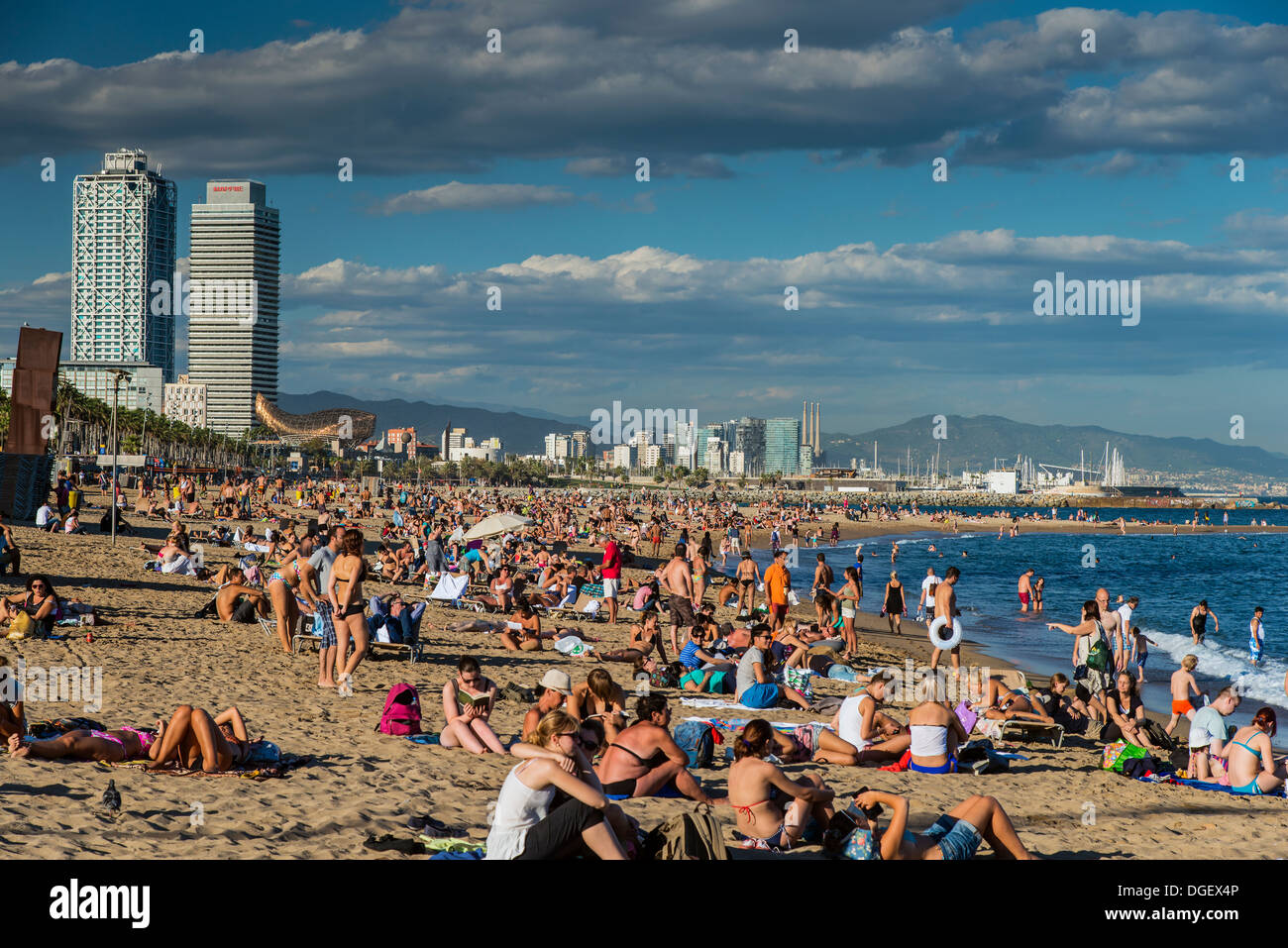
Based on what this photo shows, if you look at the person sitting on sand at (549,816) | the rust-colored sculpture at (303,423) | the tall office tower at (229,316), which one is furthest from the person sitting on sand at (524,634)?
the tall office tower at (229,316)

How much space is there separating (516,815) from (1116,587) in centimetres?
3771

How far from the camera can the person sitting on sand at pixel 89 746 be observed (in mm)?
6871

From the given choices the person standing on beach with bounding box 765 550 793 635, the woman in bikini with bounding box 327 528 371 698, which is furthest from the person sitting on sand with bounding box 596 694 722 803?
the person standing on beach with bounding box 765 550 793 635

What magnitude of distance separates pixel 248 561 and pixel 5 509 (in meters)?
6.92

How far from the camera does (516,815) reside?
16.9 ft

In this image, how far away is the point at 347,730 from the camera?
338 inches

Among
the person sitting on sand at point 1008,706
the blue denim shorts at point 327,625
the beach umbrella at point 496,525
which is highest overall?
the beach umbrella at point 496,525

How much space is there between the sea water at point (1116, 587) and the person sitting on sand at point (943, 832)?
412 inches

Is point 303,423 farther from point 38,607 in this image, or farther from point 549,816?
point 549,816

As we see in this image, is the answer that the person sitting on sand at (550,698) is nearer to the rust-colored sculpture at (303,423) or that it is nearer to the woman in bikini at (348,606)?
the woman in bikini at (348,606)

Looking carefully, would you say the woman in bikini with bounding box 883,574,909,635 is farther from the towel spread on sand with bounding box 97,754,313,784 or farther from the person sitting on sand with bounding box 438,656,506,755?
the towel spread on sand with bounding box 97,754,313,784

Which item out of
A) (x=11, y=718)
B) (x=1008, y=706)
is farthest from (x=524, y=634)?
(x=11, y=718)
